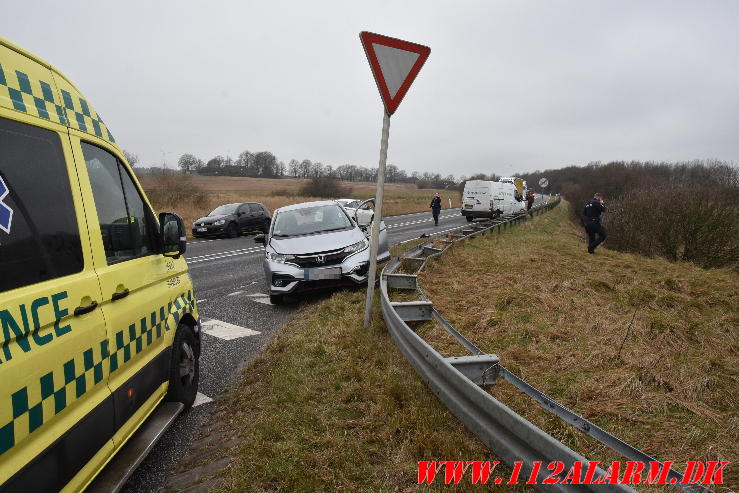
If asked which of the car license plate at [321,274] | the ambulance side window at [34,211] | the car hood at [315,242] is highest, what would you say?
the ambulance side window at [34,211]

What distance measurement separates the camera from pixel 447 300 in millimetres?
5598

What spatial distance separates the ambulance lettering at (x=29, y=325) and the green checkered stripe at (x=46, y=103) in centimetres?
82

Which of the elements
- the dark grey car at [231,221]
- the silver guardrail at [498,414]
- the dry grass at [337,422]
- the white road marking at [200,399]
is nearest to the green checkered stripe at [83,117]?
the dry grass at [337,422]

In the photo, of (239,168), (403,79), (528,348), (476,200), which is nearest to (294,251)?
(403,79)

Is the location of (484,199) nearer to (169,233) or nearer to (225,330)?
(225,330)

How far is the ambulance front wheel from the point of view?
2.95 m

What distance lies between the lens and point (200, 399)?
344cm

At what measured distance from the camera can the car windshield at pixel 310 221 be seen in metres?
7.05

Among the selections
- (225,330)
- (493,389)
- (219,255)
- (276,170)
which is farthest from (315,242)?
(276,170)

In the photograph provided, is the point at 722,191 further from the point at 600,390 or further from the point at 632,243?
the point at 600,390

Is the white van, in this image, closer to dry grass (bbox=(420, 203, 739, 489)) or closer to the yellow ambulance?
dry grass (bbox=(420, 203, 739, 489))

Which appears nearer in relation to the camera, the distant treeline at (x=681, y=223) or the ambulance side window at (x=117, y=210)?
the ambulance side window at (x=117, y=210)

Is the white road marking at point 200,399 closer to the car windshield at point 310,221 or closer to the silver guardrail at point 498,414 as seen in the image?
the silver guardrail at point 498,414

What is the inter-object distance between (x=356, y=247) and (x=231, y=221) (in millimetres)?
11909
